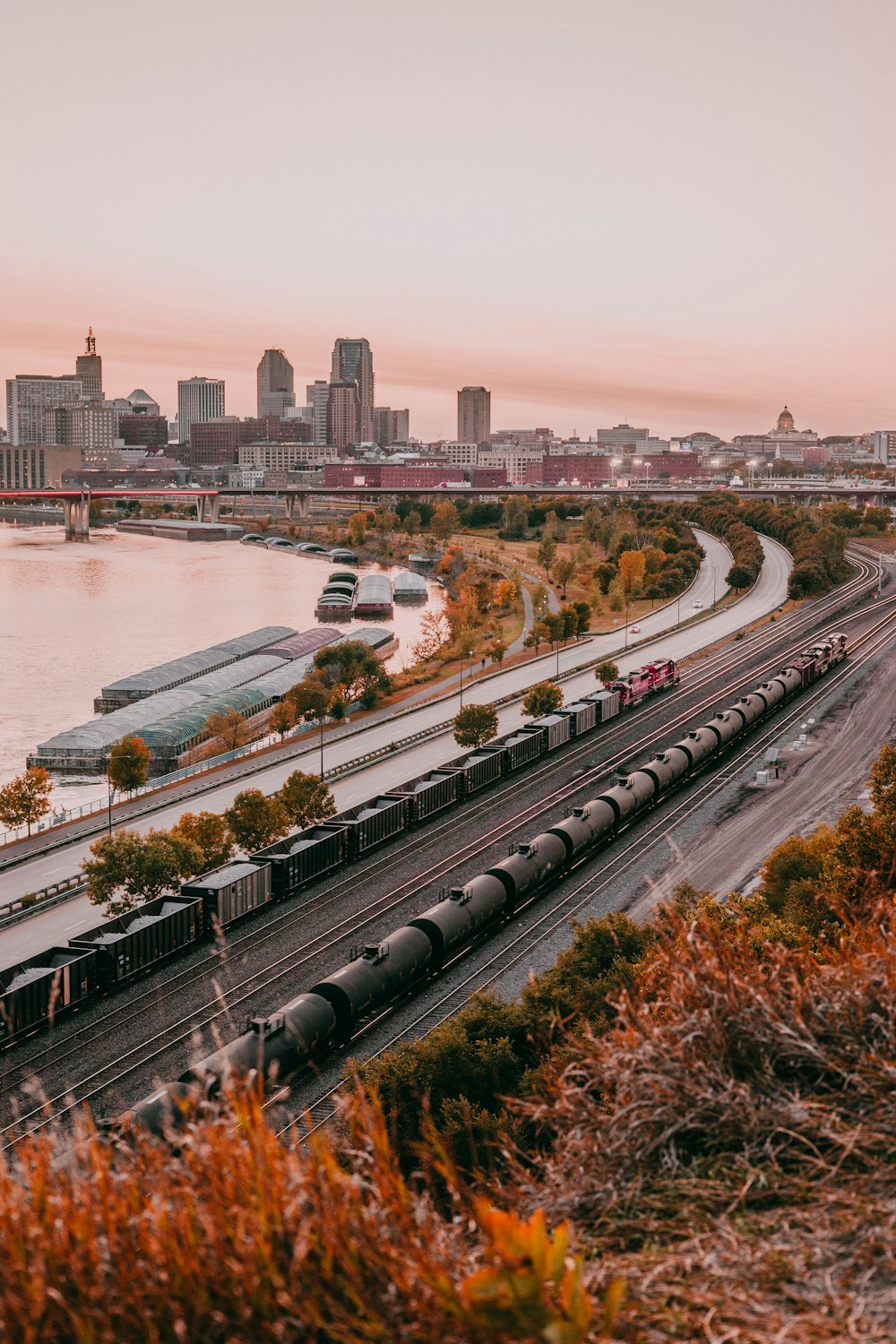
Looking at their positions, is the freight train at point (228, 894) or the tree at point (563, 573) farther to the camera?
the tree at point (563, 573)

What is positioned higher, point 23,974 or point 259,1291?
point 259,1291

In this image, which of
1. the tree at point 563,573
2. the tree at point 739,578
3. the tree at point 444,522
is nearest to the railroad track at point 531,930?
the tree at point 739,578

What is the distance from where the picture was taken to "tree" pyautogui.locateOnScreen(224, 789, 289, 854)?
30.2 meters

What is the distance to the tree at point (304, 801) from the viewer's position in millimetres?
31453

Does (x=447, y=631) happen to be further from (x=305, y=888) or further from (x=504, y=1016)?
(x=504, y=1016)

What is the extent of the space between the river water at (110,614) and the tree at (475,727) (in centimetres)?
1284

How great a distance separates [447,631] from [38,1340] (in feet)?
224

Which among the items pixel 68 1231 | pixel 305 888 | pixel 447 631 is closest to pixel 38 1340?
pixel 68 1231

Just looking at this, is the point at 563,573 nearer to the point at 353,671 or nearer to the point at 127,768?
the point at 353,671

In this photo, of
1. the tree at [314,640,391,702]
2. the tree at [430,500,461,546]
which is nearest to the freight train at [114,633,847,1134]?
the tree at [314,640,391,702]

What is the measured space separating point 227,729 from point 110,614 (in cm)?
3932

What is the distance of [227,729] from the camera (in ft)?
155

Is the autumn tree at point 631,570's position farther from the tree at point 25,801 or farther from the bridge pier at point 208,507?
the bridge pier at point 208,507

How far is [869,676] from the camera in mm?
51562
